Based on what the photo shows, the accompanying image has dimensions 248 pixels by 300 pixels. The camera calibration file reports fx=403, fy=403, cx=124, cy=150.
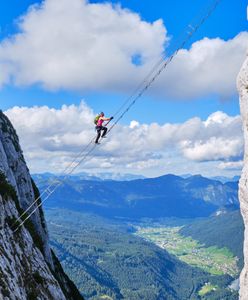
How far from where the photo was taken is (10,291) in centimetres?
2169

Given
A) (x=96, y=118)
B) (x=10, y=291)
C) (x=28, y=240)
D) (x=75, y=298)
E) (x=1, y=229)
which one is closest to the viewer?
(x=10, y=291)

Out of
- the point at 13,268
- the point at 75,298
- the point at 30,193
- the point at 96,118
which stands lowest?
the point at 75,298

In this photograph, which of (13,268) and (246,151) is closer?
(13,268)

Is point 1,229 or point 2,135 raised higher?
point 2,135

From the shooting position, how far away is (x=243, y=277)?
147 feet

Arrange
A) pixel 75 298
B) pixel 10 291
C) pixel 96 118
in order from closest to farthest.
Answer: pixel 10 291
pixel 96 118
pixel 75 298

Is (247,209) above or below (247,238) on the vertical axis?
above

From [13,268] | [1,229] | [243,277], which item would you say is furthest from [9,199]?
[243,277]

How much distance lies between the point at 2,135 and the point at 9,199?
21020 mm

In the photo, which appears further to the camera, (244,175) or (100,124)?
(244,175)

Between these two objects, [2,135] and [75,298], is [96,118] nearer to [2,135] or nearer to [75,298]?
[2,135]

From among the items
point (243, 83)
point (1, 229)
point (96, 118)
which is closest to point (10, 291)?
point (1, 229)

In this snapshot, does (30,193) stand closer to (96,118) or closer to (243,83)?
(96,118)

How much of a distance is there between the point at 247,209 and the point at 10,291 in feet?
98.5
